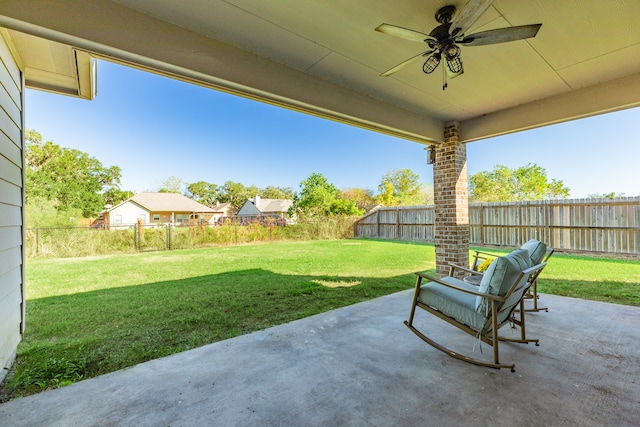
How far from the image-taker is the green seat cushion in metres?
2.18

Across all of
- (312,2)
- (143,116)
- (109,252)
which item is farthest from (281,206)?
(312,2)

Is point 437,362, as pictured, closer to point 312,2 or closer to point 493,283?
point 493,283

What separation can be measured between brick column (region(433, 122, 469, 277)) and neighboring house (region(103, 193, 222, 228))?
18.7 m

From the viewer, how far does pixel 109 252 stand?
29.6 ft

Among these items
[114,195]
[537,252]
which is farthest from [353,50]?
[114,195]

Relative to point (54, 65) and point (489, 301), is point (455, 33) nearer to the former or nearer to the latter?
point (489, 301)

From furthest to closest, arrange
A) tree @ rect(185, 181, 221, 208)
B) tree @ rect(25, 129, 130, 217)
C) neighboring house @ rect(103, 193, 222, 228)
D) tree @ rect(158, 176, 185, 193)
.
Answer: tree @ rect(185, 181, 221, 208) → tree @ rect(158, 176, 185, 193) → neighboring house @ rect(103, 193, 222, 228) → tree @ rect(25, 129, 130, 217)

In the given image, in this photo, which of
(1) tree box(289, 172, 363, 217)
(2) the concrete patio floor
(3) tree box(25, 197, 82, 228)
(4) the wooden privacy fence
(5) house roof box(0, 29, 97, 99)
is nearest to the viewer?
(2) the concrete patio floor

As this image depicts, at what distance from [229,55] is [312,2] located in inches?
37.0

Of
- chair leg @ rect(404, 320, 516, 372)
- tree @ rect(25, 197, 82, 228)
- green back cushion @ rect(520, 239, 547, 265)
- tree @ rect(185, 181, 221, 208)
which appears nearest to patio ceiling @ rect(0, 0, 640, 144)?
green back cushion @ rect(520, 239, 547, 265)

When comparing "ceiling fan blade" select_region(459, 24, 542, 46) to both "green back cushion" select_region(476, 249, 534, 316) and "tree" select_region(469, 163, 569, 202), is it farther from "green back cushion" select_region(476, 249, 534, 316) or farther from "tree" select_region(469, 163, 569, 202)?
"tree" select_region(469, 163, 569, 202)

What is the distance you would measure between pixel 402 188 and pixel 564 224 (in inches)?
528

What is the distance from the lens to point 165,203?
2333 cm

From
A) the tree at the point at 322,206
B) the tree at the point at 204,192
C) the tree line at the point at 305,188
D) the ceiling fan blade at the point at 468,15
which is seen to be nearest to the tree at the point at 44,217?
the tree line at the point at 305,188
